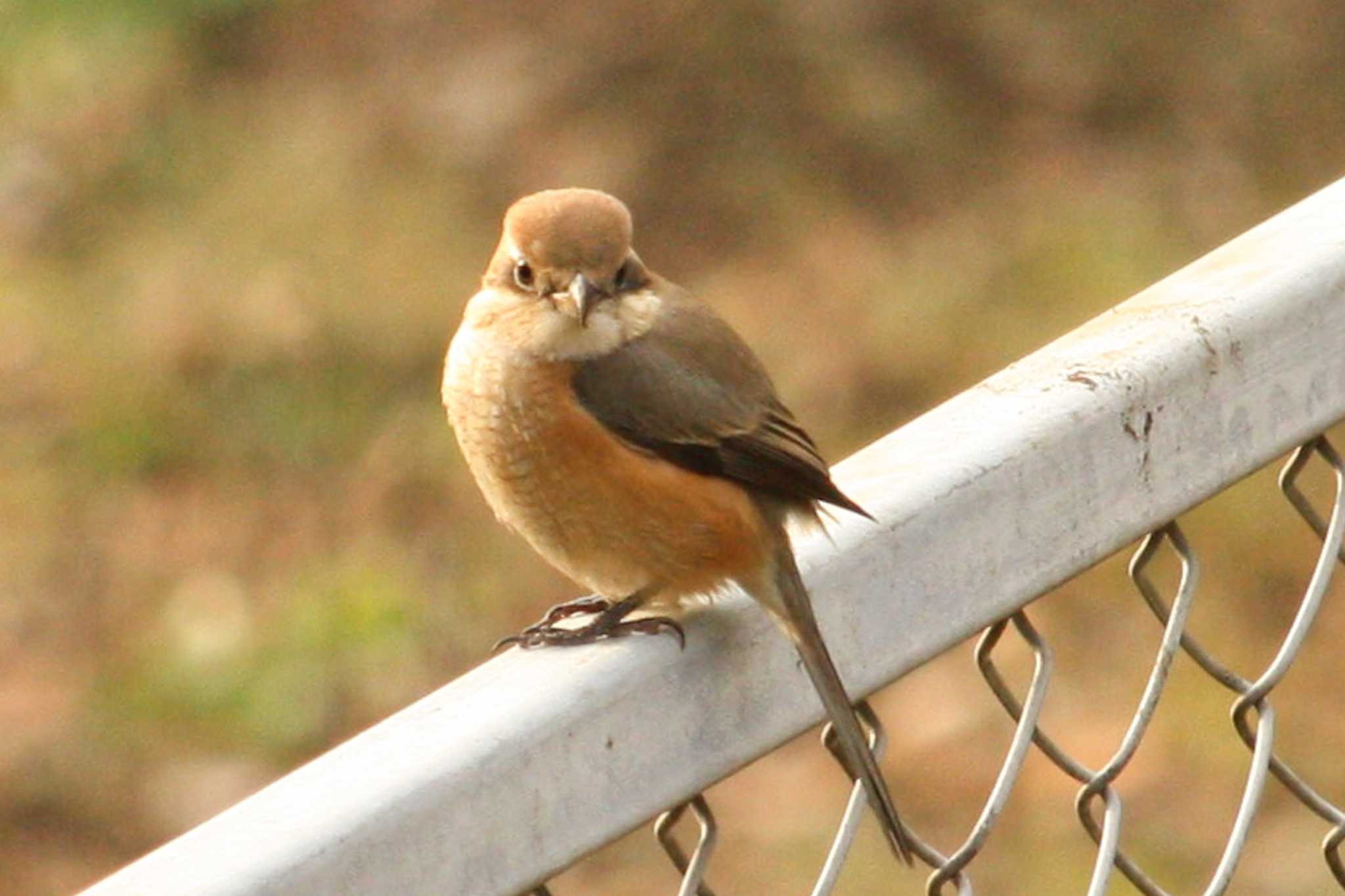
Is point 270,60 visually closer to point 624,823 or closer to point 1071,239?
point 1071,239

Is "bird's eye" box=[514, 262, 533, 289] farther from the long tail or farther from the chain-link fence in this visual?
the chain-link fence

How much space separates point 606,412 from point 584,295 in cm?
15

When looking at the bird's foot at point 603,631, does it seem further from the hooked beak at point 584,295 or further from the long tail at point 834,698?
the hooked beak at point 584,295

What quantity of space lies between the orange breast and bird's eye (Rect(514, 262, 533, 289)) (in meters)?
0.11

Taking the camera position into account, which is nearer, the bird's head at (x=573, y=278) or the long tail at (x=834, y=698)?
the long tail at (x=834, y=698)

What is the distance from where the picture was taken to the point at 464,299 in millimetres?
6312

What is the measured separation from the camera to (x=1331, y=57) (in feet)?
23.5

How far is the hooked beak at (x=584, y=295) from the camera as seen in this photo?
316cm

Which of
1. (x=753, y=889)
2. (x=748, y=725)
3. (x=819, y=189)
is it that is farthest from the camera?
(x=819, y=189)

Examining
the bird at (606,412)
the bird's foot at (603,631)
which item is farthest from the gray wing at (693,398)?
the bird's foot at (603,631)

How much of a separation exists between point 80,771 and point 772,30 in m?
3.02

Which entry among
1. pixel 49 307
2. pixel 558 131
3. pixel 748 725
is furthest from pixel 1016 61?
pixel 748 725

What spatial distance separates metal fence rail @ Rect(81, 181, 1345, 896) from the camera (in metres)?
1.54

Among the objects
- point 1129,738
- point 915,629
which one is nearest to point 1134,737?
point 1129,738
